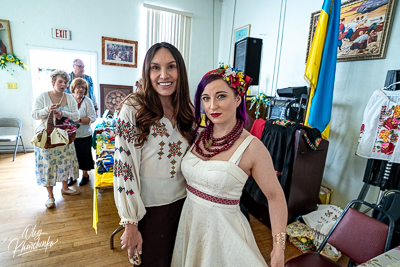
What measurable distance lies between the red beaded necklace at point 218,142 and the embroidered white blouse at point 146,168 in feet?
0.35

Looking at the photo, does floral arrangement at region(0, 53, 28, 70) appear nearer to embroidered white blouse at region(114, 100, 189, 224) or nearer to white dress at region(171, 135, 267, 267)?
embroidered white blouse at region(114, 100, 189, 224)

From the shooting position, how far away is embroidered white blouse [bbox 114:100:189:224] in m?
0.96

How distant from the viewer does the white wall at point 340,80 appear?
87.1 inches

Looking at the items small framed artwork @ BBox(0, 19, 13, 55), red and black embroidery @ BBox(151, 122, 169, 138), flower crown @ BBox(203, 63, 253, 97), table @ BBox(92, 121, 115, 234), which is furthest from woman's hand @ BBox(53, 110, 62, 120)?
small framed artwork @ BBox(0, 19, 13, 55)

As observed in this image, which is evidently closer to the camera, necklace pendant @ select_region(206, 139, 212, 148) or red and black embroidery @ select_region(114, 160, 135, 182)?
red and black embroidery @ select_region(114, 160, 135, 182)

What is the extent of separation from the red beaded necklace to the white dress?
0.05 metres

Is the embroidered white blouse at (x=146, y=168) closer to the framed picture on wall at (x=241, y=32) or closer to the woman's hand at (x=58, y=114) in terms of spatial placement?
the woman's hand at (x=58, y=114)

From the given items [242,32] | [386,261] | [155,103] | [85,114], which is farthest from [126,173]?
[242,32]

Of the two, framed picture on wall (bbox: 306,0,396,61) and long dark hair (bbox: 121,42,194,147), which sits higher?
framed picture on wall (bbox: 306,0,396,61)

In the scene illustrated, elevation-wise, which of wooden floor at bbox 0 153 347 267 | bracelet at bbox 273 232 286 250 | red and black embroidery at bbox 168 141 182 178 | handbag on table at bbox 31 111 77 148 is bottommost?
wooden floor at bbox 0 153 347 267

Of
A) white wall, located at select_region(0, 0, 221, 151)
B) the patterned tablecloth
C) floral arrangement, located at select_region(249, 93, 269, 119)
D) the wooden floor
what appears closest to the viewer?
the patterned tablecloth

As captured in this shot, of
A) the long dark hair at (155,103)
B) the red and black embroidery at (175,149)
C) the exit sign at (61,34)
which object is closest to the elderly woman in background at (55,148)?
the long dark hair at (155,103)

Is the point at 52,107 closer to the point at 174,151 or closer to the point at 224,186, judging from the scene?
the point at 174,151

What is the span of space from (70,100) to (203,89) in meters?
2.12
